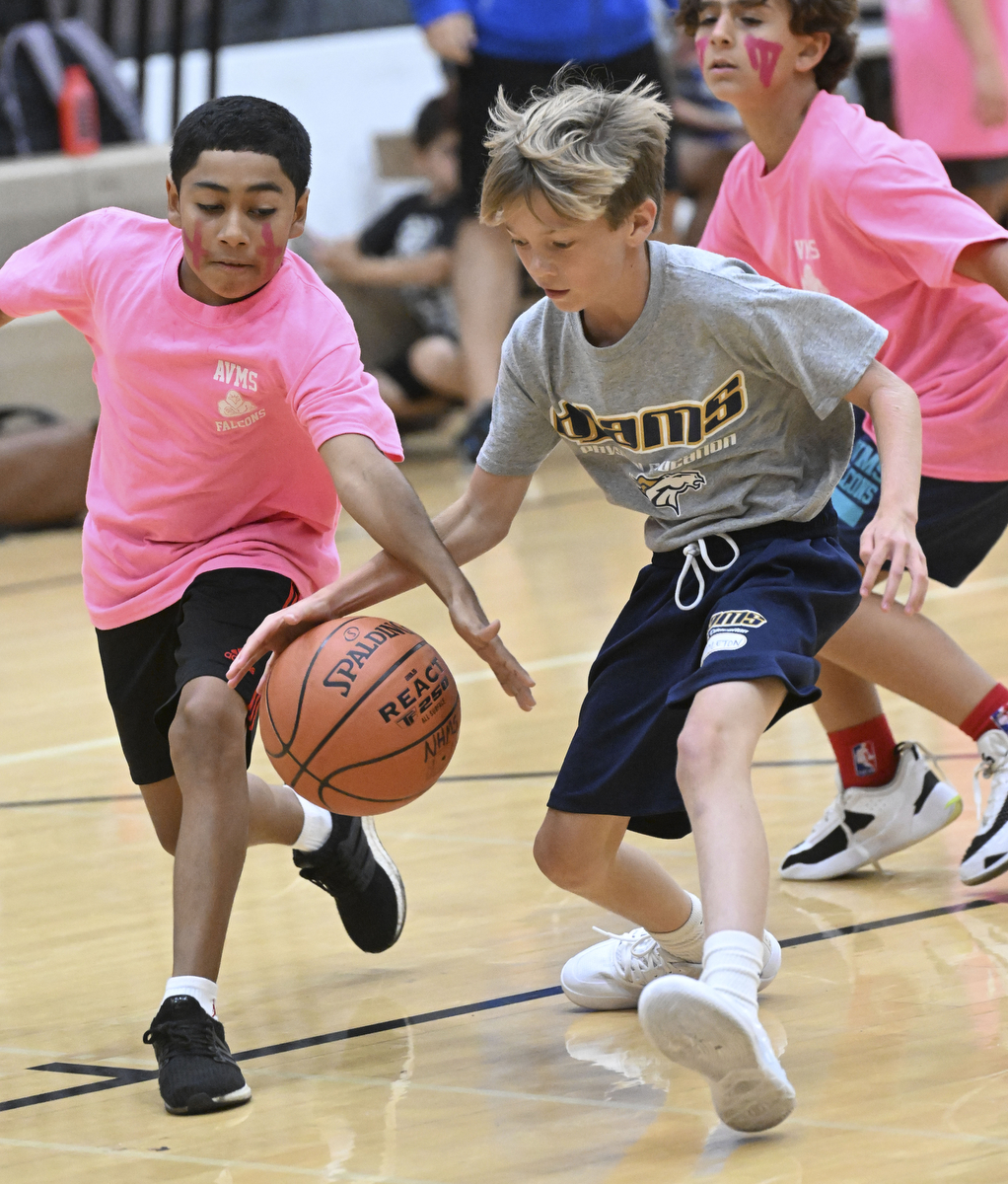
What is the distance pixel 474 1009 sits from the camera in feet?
9.41

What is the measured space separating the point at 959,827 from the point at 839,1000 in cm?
93

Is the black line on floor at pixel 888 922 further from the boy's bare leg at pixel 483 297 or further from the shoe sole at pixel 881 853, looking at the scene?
the boy's bare leg at pixel 483 297

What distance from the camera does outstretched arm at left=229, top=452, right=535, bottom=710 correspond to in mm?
2758

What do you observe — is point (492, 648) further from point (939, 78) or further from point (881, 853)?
point (939, 78)

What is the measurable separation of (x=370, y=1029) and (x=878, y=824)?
1.02m

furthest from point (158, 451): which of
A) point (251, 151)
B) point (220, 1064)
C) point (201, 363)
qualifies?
point (220, 1064)

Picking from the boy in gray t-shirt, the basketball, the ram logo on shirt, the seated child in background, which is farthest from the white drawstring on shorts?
the seated child in background

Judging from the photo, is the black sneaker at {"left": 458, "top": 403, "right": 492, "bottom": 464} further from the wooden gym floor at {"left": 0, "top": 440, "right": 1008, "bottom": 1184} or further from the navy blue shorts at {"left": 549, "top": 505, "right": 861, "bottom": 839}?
the navy blue shorts at {"left": 549, "top": 505, "right": 861, "bottom": 839}

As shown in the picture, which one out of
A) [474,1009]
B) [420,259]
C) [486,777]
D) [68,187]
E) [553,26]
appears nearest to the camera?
[474,1009]

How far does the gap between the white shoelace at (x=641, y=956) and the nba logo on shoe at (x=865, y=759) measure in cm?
65

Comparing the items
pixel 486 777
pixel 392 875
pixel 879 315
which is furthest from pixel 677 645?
pixel 486 777

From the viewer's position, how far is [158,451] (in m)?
3.03

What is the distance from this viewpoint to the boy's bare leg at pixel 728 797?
2.32m

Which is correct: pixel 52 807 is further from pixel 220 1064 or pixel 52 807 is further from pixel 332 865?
pixel 220 1064
